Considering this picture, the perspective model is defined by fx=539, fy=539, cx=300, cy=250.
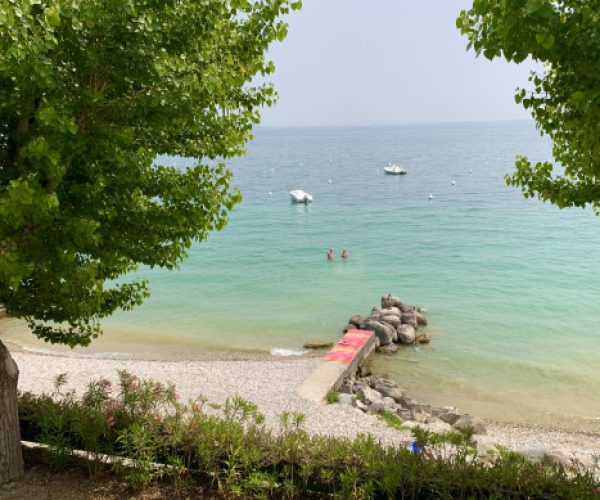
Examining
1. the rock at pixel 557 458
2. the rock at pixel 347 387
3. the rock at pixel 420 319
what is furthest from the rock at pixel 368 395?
the rock at pixel 420 319

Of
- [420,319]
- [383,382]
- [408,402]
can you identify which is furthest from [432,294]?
[408,402]

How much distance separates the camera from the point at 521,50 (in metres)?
4.69

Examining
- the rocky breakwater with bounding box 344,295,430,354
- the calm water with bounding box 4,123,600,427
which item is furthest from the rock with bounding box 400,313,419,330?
the calm water with bounding box 4,123,600,427

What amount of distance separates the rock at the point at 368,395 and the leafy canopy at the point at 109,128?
966cm

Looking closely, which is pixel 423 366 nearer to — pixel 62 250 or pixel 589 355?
pixel 589 355

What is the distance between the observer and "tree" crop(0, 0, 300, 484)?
17.7 feet

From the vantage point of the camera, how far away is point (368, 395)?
51.9ft

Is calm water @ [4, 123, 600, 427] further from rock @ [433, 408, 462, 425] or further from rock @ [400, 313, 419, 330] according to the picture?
rock @ [433, 408, 462, 425]

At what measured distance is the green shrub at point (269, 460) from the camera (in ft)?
21.7

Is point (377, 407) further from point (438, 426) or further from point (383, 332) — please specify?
point (383, 332)

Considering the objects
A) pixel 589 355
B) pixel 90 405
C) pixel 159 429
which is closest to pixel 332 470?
pixel 159 429

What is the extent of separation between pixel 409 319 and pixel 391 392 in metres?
7.56

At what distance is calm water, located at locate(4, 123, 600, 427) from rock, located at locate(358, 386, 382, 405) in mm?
2524

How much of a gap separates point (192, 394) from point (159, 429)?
777 cm
